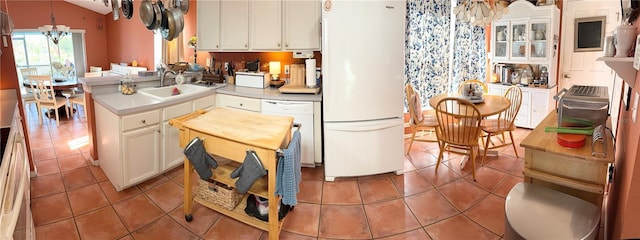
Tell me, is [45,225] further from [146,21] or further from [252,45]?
[252,45]

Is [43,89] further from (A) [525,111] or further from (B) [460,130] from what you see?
(A) [525,111]

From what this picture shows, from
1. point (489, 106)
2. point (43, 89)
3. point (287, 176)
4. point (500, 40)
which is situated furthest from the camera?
point (43, 89)

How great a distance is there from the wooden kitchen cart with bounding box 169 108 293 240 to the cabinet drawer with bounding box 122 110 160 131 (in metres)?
0.75

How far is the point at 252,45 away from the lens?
13.0 ft

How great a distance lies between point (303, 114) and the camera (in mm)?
3453

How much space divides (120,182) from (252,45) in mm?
1935

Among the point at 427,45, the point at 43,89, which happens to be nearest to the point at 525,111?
the point at 427,45

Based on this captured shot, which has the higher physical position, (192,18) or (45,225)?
(192,18)

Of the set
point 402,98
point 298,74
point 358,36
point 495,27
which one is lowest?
point 402,98

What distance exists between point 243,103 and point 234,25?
969 millimetres

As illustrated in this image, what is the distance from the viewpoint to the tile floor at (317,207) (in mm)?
2465

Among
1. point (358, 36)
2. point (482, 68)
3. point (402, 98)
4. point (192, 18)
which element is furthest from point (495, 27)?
point (192, 18)

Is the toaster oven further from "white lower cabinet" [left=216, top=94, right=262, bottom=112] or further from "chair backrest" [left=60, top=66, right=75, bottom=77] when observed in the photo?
"chair backrest" [left=60, top=66, right=75, bottom=77]

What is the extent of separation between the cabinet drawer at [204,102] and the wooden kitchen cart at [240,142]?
3.65ft
